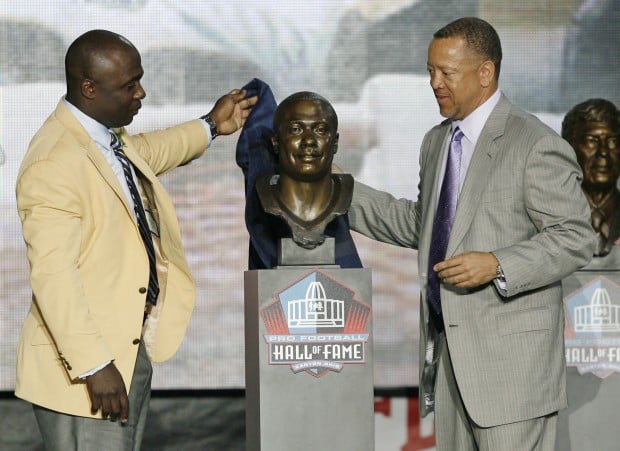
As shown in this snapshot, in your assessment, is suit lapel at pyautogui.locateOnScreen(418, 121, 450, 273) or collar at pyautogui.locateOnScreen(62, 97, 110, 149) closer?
collar at pyautogui.locateOnScreen(62, 97, 110, 149)

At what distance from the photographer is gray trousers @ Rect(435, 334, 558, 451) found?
3.35 meters

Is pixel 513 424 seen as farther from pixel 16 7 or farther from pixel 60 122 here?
pixel 16 7

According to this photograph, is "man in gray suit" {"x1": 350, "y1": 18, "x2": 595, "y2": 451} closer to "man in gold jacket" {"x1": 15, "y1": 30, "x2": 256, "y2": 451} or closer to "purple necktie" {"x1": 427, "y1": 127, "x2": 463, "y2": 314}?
"purple necktie" {"x1": 427, "y1": 127, "x2": 463, "y2": 314}

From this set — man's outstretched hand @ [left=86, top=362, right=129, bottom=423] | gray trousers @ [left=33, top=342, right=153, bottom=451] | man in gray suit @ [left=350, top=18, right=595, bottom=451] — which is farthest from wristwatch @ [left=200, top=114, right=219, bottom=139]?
man's outstretched hand @ [left=86, top=362, right=129, bottom=423]

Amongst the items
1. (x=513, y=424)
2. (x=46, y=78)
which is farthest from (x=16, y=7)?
(x=513, y=424)

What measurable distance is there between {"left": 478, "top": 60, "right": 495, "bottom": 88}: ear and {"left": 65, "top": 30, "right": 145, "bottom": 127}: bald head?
107 centimetres

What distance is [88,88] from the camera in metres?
3.25

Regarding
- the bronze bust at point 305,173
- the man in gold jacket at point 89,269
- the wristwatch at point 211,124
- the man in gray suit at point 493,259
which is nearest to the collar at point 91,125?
the man in gold jacket at point 89,269

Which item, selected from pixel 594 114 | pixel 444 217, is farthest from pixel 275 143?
pixel 594 114

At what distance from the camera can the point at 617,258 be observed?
4691 millimetres

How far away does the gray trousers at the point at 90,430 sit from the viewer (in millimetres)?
3193

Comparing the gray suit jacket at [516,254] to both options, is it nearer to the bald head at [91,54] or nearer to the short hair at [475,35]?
the short hair at [475,35]

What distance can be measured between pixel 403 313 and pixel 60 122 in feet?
9.61

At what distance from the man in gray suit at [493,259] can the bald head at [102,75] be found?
96 centimetres
